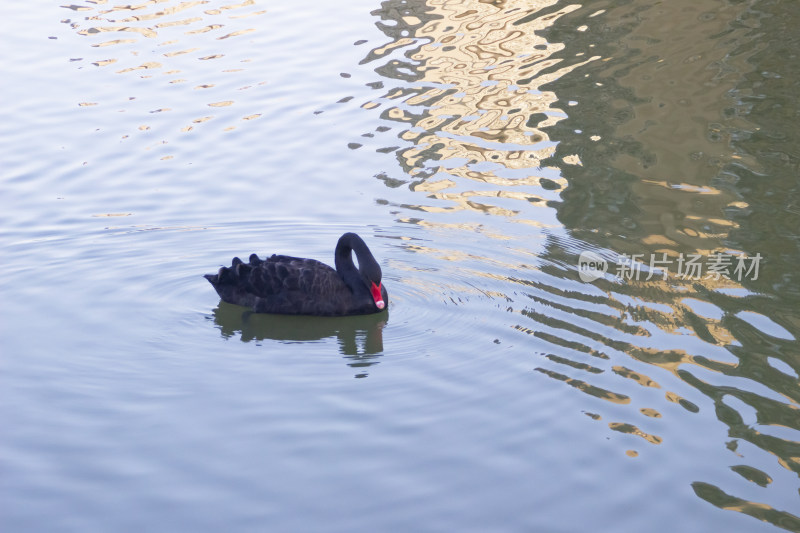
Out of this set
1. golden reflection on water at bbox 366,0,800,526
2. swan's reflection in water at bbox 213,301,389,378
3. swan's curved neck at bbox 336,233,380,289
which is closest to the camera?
golden reflection on water at bbox 366,0,800,526

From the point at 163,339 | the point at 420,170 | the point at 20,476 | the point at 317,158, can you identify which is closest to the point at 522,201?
the point at 420,170

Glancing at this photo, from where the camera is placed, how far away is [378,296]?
849 centimetres

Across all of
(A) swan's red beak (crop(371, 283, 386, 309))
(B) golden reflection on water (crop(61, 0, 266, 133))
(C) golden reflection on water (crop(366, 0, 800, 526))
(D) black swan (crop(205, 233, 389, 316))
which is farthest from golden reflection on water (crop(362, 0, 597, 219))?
(B) golden reflection on water (crop(61, 0, 266, 133))

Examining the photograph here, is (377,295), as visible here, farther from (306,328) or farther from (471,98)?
(471,98)

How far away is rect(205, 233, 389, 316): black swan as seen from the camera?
8.76 metres

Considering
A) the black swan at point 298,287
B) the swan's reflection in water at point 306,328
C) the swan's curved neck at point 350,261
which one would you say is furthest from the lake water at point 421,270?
the swan's curved neck at point 350,261

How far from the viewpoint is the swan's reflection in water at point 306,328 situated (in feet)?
27.0

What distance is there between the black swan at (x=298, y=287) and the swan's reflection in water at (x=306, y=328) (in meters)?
0.07

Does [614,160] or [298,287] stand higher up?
[614,160]

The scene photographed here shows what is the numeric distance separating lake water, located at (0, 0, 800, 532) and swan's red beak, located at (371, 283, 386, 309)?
17 cm

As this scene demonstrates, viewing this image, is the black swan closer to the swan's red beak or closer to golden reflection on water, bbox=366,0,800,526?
the swan's red beak

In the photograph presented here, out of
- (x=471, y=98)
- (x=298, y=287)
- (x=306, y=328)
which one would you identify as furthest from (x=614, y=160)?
(x=306, y=328)

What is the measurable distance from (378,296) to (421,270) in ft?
2.92

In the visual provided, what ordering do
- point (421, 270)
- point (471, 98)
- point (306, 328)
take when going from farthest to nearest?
point (471, 98), point (421, 270), point (306, 328)
